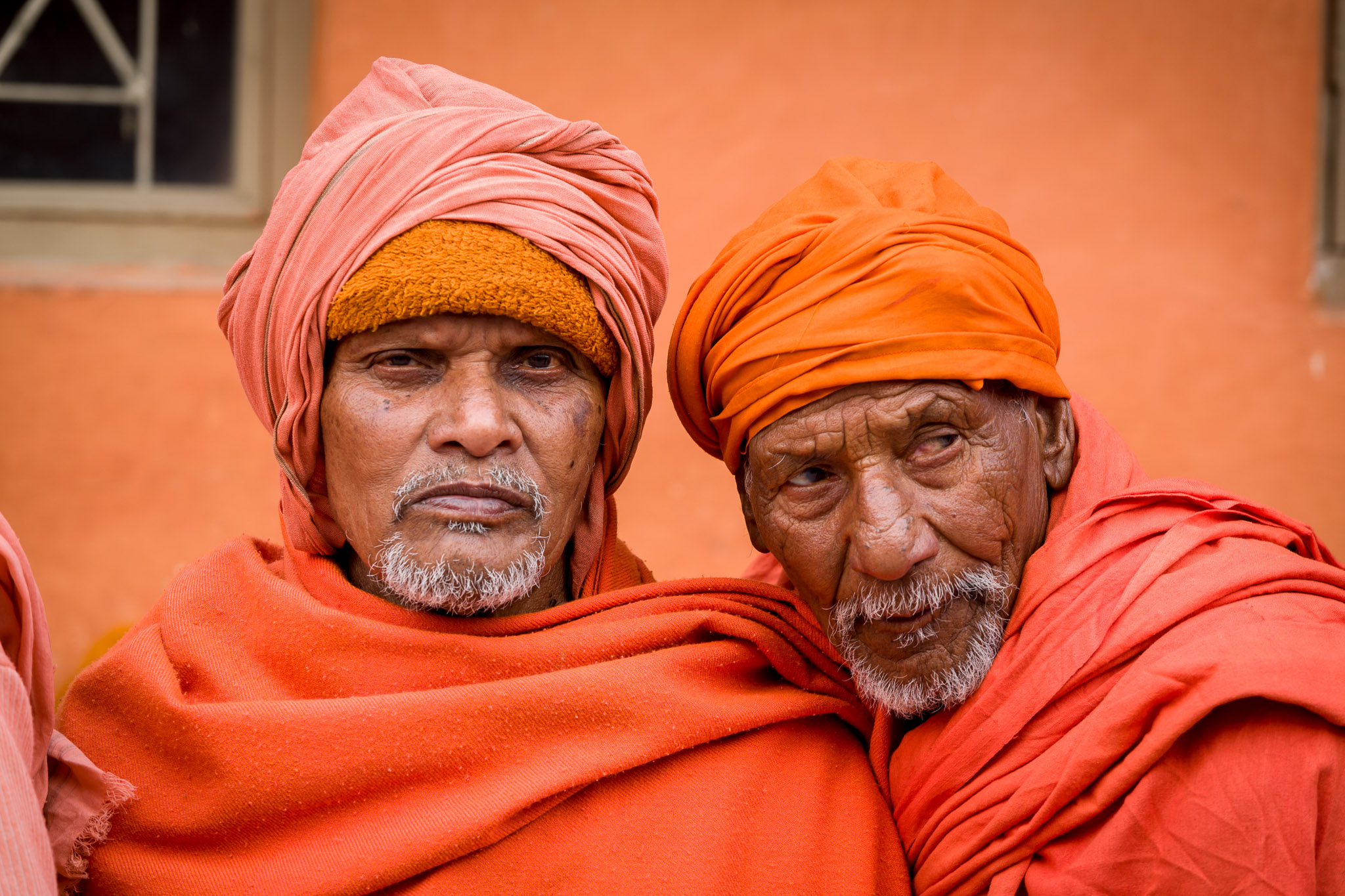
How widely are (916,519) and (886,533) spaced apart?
7 centimetres

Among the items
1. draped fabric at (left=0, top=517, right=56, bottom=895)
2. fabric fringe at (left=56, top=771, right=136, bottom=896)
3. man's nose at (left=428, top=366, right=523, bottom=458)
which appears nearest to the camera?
draped fabric at (left=0, top=517, right=56, bottom=895)

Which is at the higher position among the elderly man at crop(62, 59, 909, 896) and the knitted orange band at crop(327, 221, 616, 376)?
the knitted orange band at crop(327, 221, 616, 376)

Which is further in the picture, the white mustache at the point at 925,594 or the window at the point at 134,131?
the window at the point at 134,131

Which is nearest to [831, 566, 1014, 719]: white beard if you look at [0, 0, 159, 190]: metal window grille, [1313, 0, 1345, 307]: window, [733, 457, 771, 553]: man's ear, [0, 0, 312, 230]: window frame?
[733, 457, 771, 553]: man's ear

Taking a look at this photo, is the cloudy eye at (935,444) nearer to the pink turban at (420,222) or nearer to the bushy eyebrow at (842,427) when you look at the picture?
the bushy eyebrow at (842,427)

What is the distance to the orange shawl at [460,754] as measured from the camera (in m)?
2.26

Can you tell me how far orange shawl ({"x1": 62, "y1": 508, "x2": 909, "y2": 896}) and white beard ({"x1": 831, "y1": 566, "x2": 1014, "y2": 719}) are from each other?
19 centimetres

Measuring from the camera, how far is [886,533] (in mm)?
2318

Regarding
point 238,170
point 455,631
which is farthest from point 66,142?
point 455,631

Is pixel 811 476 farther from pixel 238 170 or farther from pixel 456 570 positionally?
pixel 238 170

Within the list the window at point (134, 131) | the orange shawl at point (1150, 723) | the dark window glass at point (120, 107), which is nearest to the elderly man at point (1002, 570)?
the orange shawl at point (1150, 723)

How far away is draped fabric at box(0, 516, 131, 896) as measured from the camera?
1.89 metres

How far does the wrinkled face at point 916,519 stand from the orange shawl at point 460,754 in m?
0.22

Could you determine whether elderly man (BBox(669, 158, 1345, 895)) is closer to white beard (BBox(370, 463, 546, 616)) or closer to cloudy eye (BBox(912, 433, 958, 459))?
cloudy eye (BBox(912, 433, 958, 459))
